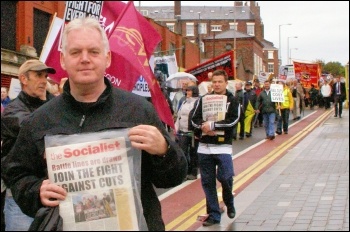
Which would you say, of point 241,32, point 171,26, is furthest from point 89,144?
point 171,26

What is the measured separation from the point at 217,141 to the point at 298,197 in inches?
87.8

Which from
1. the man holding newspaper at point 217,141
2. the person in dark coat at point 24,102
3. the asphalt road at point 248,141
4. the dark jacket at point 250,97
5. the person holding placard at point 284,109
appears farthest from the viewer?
the person holding placard at point 284,109

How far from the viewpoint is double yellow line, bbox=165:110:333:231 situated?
840cm

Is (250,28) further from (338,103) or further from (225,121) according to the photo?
(338,103)

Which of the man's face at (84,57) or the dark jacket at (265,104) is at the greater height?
the man's face at (84,57)

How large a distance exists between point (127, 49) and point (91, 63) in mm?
4789

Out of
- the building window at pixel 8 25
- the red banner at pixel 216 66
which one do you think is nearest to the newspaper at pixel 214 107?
the red banner at pixel 216 66

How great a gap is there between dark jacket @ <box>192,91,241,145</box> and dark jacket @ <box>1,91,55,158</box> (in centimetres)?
310

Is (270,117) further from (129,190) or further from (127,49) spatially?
(129,190)

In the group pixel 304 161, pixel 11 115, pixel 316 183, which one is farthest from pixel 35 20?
pixel 11 115

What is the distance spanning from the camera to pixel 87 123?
2984 millimetres

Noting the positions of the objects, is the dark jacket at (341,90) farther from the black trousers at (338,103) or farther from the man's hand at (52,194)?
the man's hand at (52,194)

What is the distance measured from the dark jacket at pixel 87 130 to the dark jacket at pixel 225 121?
5.10 m

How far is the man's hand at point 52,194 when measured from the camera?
9.27ft
